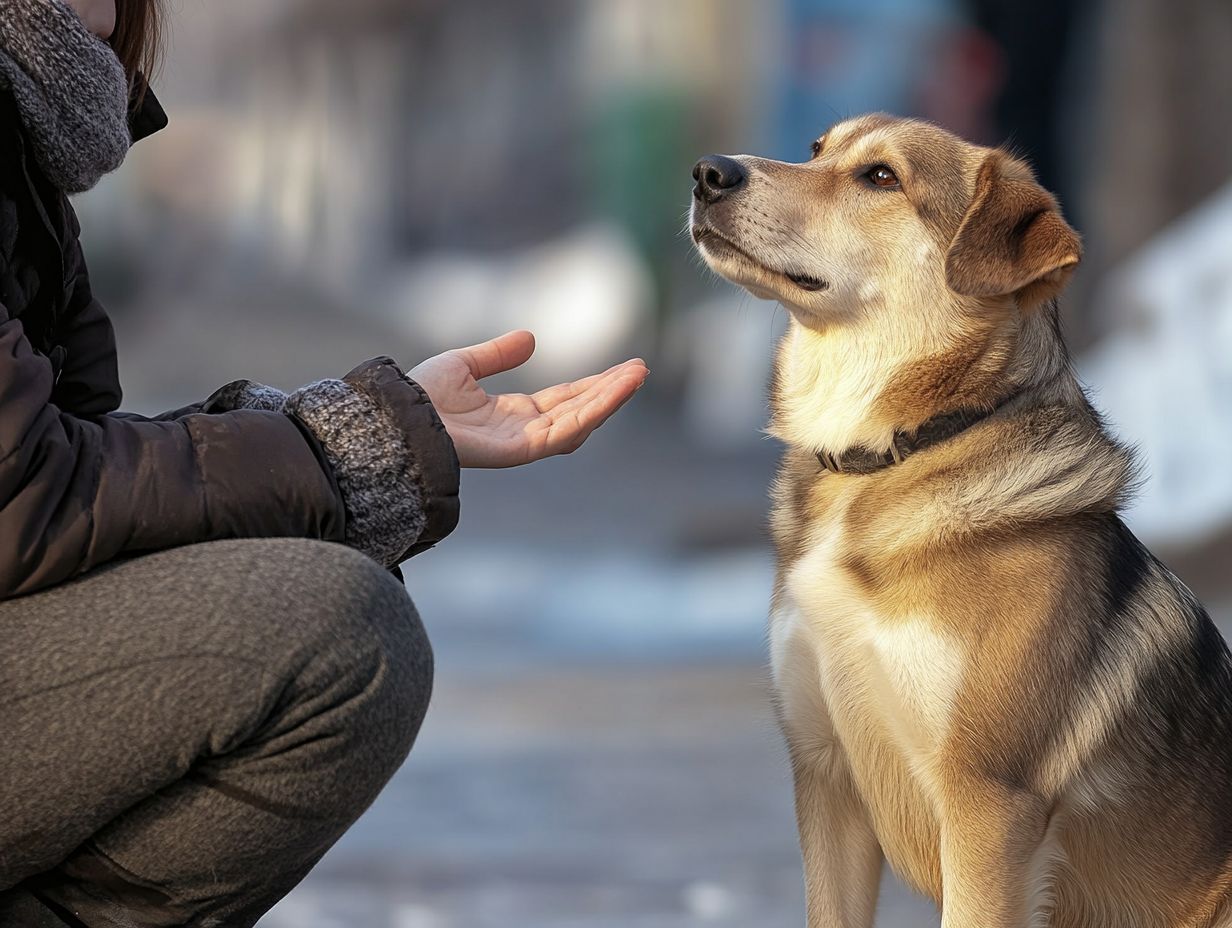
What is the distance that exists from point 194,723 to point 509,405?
67cm

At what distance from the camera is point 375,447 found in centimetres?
202

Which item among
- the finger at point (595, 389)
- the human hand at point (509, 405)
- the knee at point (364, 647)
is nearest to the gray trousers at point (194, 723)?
the knee at point (364, 647)

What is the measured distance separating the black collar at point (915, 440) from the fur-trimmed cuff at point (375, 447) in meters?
0.79

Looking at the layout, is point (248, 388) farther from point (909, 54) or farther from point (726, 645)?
point (909, 54)

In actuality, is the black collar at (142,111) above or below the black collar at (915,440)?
above

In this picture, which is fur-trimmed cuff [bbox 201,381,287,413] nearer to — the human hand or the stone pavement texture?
the human hand

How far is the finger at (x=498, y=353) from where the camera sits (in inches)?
91.2

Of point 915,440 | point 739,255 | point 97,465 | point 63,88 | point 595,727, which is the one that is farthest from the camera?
point 595,727

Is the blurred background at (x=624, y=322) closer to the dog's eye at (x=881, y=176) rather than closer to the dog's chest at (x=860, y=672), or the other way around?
the dog's chest at (x=860, y=672)

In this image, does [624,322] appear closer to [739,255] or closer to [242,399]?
[739,255]

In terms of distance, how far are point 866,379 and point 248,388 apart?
3.20ft

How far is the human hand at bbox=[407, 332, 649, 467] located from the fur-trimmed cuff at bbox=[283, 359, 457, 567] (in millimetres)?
144

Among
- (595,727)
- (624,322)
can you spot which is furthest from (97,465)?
(624,322)

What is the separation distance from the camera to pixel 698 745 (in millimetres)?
4789
